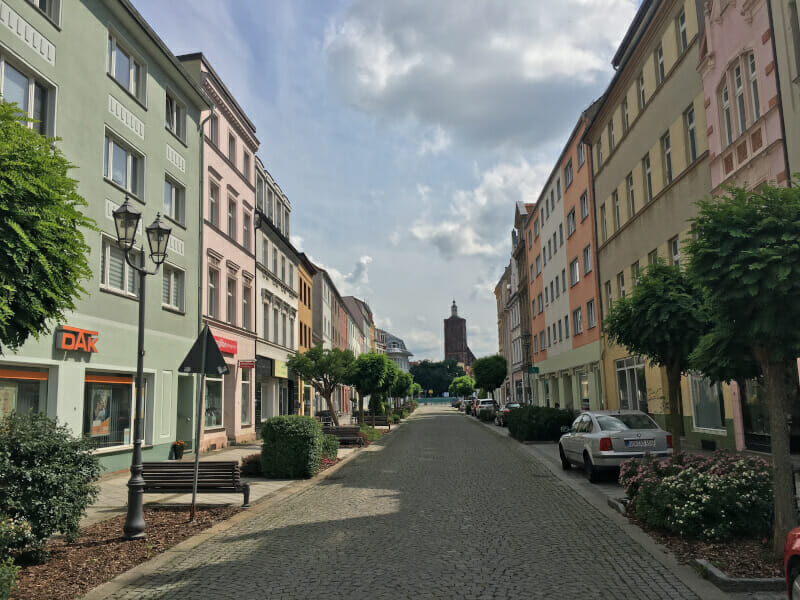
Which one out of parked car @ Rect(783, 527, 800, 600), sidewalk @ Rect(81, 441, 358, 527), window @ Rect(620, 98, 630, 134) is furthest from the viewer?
window @ Rect(620, 98, 630, 134)

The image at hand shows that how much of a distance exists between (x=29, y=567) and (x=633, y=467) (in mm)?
8378

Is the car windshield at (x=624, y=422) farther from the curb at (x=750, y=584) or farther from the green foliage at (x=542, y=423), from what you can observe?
the green foliage at (x=542, y=423)

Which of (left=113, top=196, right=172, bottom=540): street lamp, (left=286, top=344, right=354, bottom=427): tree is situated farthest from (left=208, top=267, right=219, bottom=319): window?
(left=113, top=196, right=172, bottom=540): street lamp

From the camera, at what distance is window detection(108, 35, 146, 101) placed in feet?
60.4

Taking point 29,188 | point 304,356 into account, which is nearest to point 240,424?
point 304,356

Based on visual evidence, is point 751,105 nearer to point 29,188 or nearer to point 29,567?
point 29,188

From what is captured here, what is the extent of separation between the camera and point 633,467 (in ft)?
34.7

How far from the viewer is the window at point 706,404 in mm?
18422

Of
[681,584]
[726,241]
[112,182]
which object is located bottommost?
[681,584]

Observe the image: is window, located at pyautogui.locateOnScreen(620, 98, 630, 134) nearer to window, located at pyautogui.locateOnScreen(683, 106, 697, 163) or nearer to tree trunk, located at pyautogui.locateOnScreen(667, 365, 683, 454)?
window, located at pyautogui.locateOnScreen(683, 106, 697, 163)

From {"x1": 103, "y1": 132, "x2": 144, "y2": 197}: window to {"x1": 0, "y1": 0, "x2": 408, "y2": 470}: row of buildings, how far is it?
0.16 feet

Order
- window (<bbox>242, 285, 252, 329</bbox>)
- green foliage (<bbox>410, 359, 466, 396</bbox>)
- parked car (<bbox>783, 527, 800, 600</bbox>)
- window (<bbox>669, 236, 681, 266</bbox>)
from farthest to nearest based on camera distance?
1. green foliage (<bbox>410, 359, 466, 396</bbox>)
2. window (<bbox>242, 285, 252, 329</bbox>)
3. window (<bbox>669, 236, 681, 266</bbox>)
4. parked car (<bbox>783, 527, 800, 600</bbox>)

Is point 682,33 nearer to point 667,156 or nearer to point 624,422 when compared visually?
point 667,156

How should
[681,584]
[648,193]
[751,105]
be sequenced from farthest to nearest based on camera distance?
[648,193] → [751,105] → [681,584]
